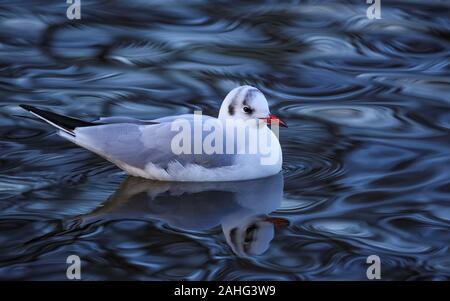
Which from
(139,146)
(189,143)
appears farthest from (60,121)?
(189,143)

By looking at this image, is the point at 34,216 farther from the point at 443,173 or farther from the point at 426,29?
the point at 426,29

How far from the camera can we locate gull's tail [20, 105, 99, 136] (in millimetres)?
7125

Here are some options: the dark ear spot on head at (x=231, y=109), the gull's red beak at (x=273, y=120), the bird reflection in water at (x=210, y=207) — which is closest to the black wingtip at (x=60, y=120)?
the bird reflection in water at (x=210, y=207)

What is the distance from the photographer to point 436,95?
832 centimetres

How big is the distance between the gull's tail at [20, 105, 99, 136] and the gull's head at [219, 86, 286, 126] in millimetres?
888

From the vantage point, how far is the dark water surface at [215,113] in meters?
6.02

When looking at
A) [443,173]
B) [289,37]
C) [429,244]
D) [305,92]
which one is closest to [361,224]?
[429,244]

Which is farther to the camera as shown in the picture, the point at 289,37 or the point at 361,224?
the point at 289,37

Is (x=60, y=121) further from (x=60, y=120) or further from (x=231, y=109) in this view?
(x=231, y=109)

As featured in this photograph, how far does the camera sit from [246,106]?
707 centimetres

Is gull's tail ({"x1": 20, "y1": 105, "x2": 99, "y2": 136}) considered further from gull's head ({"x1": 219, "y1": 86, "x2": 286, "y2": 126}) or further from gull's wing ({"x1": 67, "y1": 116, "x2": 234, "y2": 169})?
gull's head ({"x1": 219, "y1": 86, "x2": 286, "y2": 126})

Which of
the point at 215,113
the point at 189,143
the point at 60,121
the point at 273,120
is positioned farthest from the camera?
the point at 215,113

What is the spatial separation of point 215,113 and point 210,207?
1483mm

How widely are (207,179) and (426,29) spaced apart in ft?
11.1
